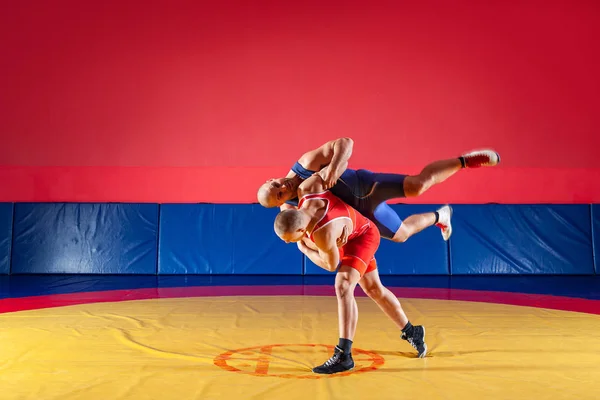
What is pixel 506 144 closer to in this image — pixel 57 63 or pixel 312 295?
pixel 312 295

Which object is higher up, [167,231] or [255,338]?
[167,231]

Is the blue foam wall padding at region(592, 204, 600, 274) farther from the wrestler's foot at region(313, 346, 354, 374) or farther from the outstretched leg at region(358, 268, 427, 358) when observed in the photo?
the wrestler's foot at region(313, 346, 354, 374)

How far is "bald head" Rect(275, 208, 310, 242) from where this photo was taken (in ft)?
10.2

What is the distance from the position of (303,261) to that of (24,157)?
4.99 m

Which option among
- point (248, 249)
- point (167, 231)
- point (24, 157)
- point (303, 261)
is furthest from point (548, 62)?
point (24, 157)

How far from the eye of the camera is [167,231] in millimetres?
9070

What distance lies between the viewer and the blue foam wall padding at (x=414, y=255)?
8961 mm

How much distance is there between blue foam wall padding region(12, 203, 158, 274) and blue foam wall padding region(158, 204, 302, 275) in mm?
263

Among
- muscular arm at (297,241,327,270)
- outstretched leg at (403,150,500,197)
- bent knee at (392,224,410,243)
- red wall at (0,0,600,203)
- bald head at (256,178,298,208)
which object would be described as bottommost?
muscular arm at (297,241,327,270)

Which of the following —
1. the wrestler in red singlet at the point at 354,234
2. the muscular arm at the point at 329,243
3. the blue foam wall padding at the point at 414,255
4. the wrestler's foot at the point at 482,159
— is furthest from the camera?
the blue foam wall padding at the point at 414,255

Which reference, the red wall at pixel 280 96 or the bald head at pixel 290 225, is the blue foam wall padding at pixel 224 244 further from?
the bald head at pixel 290 225

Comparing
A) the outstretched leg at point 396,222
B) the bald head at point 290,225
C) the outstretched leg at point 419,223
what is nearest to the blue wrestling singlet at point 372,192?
the outstretched leg at point 396,222

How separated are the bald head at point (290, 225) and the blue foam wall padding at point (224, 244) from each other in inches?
230

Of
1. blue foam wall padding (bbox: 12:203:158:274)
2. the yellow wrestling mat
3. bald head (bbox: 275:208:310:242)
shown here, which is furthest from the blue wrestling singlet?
blue foam wall padding (bbox: 12:203:158:274)
